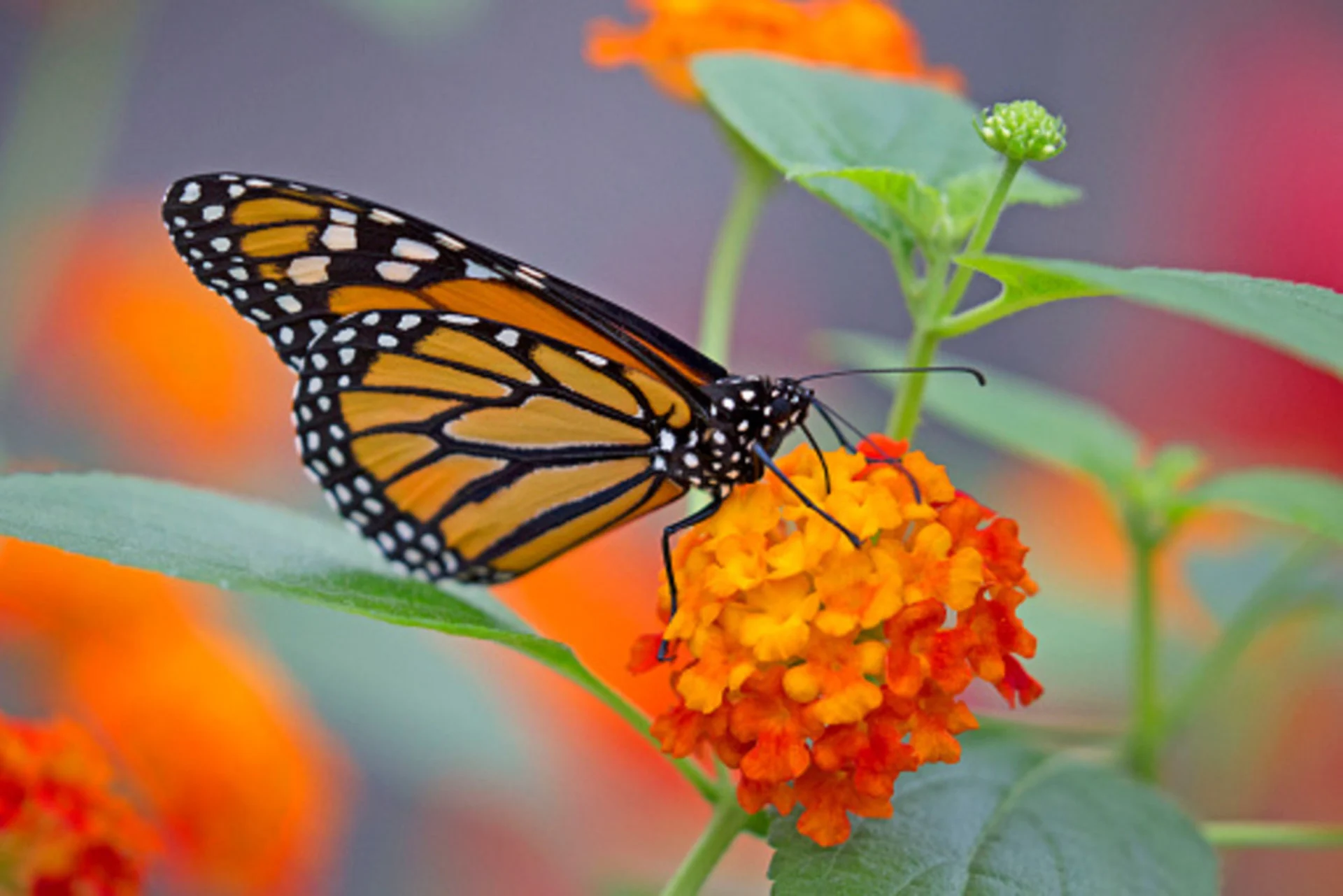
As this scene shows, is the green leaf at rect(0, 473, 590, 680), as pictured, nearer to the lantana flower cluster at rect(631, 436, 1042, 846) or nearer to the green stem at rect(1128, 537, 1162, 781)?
the lantana flower cluster at rect(631, 436, 1042, 846)

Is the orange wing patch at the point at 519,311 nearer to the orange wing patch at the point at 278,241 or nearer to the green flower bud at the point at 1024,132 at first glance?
the orange wing patch at the point at 278,241

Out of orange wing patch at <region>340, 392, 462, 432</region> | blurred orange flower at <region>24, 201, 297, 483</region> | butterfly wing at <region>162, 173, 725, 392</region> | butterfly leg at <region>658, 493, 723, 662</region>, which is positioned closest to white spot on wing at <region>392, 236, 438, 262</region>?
butterfly wing at <region>162, 173, 725, 392</region>

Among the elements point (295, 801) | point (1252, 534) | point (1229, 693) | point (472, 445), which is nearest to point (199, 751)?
point (295, 801)

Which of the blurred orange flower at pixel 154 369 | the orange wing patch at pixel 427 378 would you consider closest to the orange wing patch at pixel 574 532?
the orange wing patch at pixel 427 378

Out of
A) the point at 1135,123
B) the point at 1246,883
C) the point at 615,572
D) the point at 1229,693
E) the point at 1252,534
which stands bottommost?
the point at 1246,883

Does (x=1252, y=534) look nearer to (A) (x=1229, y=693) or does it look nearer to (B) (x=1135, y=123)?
(A) (x=1229, y=693)

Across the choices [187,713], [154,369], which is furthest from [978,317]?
[154,369]
